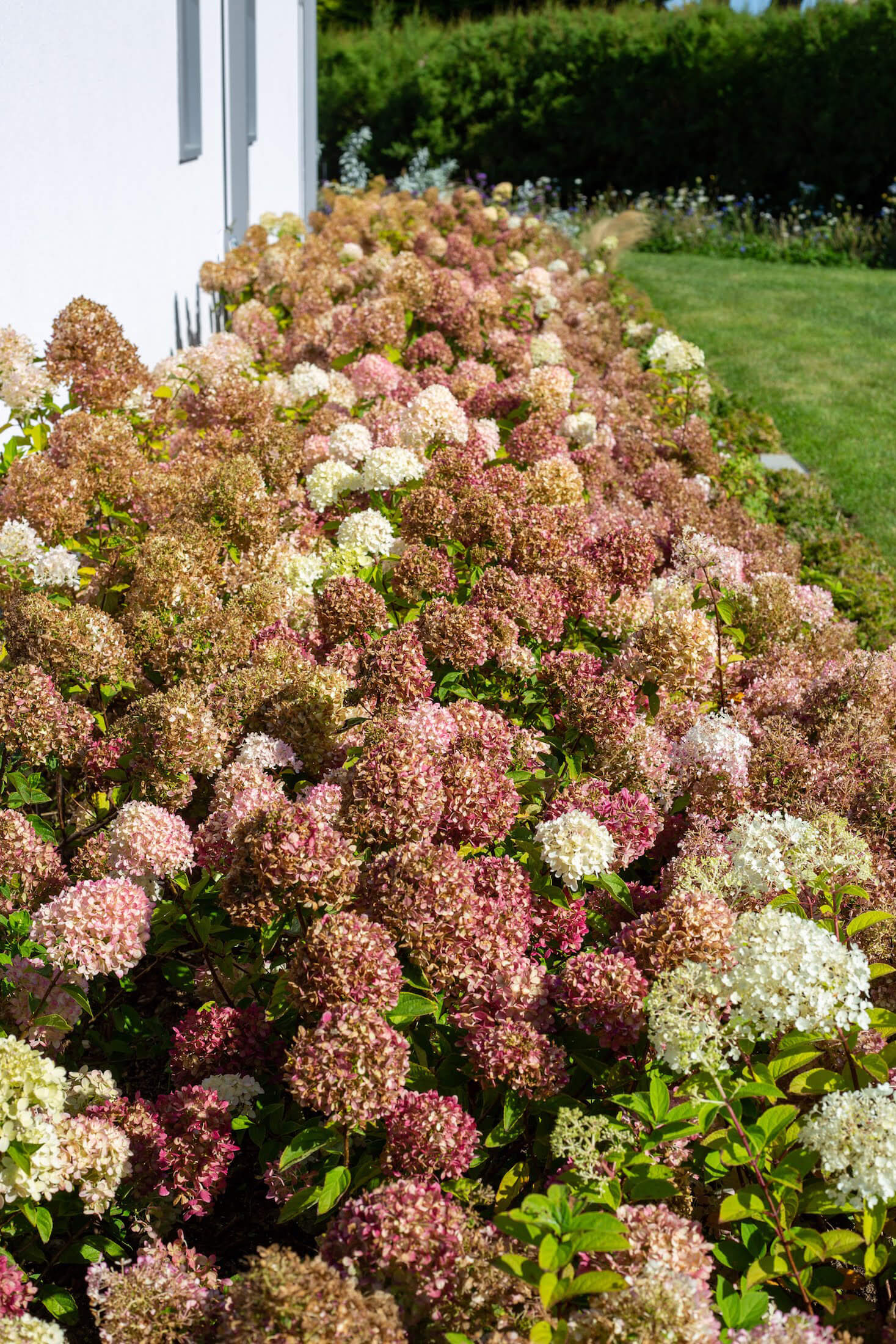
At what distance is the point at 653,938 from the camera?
6.10 feet

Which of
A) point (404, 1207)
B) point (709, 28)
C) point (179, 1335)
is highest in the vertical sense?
point (709, 28)

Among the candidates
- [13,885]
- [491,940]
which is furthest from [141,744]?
[491,940]

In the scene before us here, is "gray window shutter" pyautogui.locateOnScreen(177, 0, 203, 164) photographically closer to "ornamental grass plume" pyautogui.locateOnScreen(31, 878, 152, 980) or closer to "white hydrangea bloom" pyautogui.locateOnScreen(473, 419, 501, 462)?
"white hydrangea bloom" pyautogui.locateOnScreen(473, 419, 501, 462)

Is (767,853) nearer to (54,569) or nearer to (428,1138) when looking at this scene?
(428,1138)

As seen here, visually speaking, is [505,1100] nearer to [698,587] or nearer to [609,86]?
[698,587]


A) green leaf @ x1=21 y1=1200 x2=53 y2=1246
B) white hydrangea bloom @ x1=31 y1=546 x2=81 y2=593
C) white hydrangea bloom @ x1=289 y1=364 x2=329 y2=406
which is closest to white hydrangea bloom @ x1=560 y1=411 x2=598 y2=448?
white hydrangea bloom @ x1=289 y1=364 x2=329 y2=406

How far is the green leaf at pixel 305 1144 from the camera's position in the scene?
1702mm

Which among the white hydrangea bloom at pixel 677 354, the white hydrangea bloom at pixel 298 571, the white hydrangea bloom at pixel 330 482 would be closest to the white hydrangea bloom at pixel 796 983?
the white hydrangea bloom at pixel 298 571

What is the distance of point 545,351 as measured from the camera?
17.5 feet

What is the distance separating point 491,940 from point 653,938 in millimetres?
282

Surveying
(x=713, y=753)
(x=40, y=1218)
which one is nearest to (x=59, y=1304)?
(x=40, y=1218)

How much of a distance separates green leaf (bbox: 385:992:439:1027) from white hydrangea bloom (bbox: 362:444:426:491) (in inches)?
80.5

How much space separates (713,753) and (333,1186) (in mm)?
1245

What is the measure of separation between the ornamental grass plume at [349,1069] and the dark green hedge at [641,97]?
18.1 m
